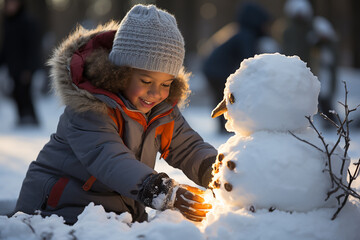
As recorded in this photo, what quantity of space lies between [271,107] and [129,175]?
0.71m

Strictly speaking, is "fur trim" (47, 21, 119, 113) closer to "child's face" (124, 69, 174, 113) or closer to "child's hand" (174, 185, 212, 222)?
"child's face" (124, 69, 174, 113)

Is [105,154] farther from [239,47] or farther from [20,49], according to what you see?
[20,49]

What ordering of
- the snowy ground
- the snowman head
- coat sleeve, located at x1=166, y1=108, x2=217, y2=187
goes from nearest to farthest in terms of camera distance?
the snowy ground
the snowman head
coat sleeve, located at x1=166, y1=108, x2=217, y2=187

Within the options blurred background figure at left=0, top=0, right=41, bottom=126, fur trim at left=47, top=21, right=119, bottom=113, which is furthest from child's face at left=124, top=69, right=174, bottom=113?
blurred background figure at left=0, top=0, right=41, bottom=126

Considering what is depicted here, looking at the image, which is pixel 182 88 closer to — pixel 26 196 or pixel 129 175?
pixel 129 175

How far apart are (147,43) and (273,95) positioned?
812 mm

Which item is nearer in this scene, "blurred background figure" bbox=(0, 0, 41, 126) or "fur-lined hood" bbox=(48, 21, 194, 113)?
"fur-lined hood" bbox=(48, 21, 194, 113)

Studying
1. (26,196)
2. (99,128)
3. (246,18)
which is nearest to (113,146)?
(99,128)

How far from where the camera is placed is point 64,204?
2.45m

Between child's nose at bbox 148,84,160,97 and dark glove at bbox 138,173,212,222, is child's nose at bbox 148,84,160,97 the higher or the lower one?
the higher one

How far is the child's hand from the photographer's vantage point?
2076mm

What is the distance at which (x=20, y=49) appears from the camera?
7805 mm

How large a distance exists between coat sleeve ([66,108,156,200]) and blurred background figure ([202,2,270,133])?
177 inches

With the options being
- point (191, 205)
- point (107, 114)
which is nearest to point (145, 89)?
point (107, 114)
